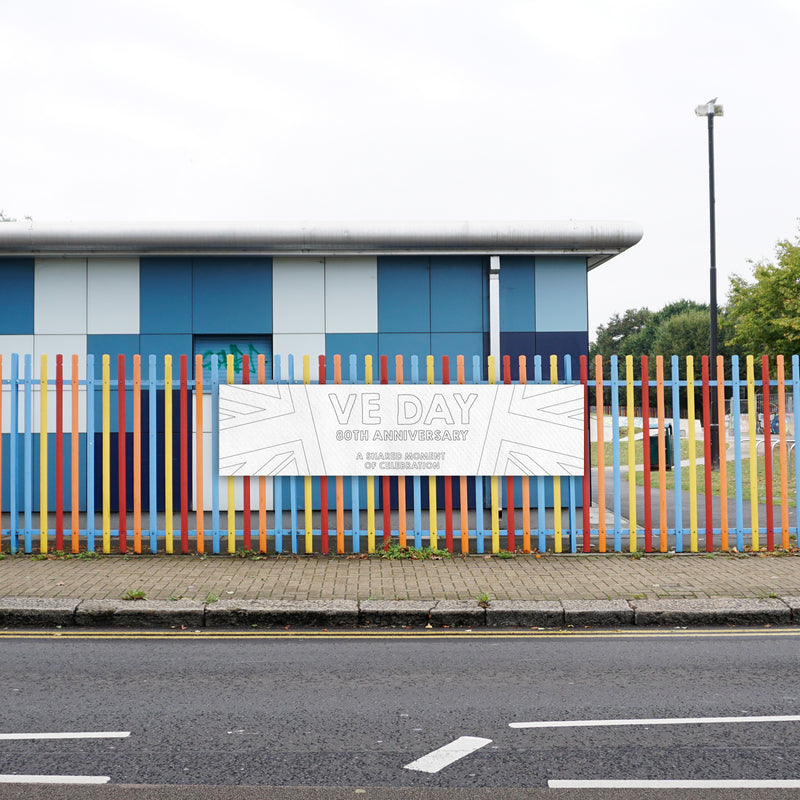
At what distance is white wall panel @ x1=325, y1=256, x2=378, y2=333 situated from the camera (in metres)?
11.1

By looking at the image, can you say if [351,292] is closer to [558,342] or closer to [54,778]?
[558,342]

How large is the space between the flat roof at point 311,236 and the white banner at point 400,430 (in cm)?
211

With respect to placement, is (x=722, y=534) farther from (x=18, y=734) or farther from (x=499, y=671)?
(x=18, y=734)

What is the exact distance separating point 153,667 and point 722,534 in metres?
6.50

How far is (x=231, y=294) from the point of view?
1107 centimetres

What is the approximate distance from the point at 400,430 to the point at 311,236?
2.79 m

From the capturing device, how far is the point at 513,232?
414 inches

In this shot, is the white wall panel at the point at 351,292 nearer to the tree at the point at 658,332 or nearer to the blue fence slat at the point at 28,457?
the blue fence slat at the point at 28,457

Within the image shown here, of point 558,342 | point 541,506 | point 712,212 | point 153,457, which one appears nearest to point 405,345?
point 558,342

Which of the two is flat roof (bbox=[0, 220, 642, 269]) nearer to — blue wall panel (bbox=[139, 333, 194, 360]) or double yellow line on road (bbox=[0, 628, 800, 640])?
blue wall panel (bbox=[139, 333, 194, 360])

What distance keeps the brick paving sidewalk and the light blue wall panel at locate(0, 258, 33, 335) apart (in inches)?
129

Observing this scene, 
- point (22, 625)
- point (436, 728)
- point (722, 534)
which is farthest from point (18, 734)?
point (722, 534)

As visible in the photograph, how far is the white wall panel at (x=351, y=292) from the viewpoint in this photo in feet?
36.3

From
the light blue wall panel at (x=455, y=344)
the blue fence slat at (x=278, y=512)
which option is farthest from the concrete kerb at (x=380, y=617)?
the light blue wall panel at (x=455, y=344)
